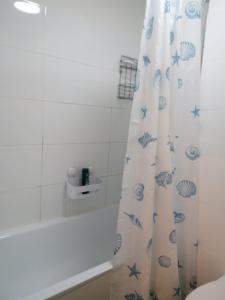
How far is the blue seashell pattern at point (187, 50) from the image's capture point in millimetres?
1226

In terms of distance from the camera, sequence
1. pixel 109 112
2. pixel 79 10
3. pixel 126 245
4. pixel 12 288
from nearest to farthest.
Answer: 1. pixel 126 245
2. pixel 12 288
3. pixel 79 10
4. pixel 109 112

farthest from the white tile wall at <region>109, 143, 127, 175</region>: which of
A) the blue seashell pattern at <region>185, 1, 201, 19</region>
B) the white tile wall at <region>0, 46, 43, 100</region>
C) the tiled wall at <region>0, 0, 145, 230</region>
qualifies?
the blue seashell pattern at <region>185, 1, 201, 19</region>

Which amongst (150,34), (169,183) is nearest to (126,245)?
(169,183)

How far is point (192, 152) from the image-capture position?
133 cm

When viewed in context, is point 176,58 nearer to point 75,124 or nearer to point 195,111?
point 195,111

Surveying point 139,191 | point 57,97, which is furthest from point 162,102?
point 57,97

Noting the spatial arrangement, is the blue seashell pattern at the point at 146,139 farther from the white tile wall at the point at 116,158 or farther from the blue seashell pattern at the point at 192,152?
the white tile wall at the point at 116,158

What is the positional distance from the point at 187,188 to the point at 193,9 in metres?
0.91

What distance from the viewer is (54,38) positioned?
5.14 feet

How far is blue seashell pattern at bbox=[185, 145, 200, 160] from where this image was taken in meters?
1.32

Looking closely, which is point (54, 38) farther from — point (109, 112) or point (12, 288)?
point (12, 288)

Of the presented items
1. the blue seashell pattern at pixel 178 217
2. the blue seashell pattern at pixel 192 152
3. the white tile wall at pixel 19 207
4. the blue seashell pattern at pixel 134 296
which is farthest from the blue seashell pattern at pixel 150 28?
the blue seashell pattern at pixel 134 296

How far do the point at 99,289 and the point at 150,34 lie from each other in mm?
1312

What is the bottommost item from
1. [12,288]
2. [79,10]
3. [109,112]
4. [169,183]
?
[12,288]
